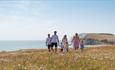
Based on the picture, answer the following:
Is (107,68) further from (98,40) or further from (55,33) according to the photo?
(98,40)

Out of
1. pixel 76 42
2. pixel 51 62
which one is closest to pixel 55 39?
pixel 76 42

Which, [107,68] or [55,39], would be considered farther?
[55,39]

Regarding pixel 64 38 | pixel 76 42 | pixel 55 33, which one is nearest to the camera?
pixel 55 33

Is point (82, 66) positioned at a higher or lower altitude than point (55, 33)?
lower

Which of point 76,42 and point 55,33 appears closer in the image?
point 55,33

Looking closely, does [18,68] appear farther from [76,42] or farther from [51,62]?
[76,42]

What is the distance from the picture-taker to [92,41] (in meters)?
168

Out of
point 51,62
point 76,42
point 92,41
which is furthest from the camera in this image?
point 92,41

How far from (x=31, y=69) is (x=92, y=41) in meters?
153

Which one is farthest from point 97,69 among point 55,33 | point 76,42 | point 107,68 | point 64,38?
point 76,42

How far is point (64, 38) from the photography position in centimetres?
4219

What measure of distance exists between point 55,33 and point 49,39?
1.48 m

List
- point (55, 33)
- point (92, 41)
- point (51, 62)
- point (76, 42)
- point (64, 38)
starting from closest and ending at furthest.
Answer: point (51, 62)
point (55, 33)
point (64, 38)
point (76, 42)
point (92, 41)

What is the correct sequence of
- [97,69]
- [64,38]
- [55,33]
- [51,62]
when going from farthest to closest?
1. [64,38]
2. [55,33]
3. [51,62]
4. [97,69]
